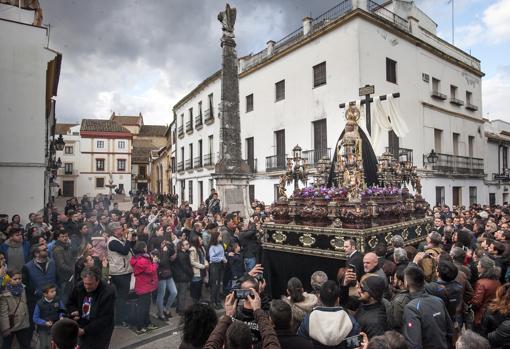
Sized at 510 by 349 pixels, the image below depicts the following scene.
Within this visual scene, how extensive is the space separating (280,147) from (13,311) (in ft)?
52.5

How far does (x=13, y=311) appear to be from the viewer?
446cm

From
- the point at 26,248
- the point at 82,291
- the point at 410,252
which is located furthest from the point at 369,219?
the point at 26,248

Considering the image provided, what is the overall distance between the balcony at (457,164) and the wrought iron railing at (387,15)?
259 inches

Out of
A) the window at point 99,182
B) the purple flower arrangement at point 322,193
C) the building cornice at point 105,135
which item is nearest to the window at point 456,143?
the purple flower arrangement at point 322,193

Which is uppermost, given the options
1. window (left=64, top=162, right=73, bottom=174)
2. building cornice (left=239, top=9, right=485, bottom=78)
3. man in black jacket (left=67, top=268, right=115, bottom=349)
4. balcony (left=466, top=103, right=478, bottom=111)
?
building cornice (left=239, top=9, right=485, bottom=78)

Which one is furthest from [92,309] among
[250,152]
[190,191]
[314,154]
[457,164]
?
[190,191]

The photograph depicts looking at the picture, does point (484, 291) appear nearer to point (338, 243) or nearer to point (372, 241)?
point (372, 241)

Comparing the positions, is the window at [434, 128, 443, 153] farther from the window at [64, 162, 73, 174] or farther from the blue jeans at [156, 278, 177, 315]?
the window at [64, 162, 73, 174]

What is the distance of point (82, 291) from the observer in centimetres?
394

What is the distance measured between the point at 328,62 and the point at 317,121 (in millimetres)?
2816

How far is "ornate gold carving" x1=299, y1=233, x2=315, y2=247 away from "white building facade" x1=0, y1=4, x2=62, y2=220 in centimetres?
1038

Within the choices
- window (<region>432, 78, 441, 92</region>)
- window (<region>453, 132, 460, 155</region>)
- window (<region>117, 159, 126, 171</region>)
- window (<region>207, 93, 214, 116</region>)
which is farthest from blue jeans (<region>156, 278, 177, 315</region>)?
window (<region>117, 159, 126, 171</region>)

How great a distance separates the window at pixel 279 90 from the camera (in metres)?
19.3

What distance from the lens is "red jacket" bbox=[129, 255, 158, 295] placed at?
5.75m
